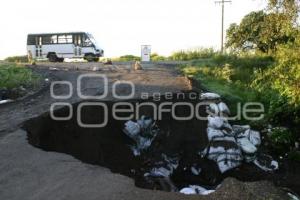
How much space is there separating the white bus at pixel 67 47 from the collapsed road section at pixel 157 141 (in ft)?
82.0

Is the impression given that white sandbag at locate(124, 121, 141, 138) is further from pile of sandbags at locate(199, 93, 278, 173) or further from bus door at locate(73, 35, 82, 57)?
bus door at locate(73, 35, 82, 57)

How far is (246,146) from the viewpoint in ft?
48.1

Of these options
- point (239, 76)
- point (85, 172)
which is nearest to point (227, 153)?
point (85, 172)

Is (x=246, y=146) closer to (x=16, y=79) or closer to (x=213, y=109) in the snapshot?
(x=213, y=109)

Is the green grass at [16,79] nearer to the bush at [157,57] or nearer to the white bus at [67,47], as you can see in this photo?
the white bus at [67,47]

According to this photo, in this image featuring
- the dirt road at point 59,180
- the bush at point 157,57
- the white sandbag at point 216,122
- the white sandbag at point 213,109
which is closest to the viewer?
the dirt road at point 59,180

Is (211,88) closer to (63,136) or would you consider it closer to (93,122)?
(93,122)

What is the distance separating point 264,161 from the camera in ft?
47.1

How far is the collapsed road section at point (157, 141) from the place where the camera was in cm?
1276

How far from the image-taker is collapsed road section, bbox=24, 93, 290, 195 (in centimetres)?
1276

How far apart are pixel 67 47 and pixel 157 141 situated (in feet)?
90.9

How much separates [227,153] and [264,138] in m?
2.23

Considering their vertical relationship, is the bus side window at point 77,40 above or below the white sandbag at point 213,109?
above

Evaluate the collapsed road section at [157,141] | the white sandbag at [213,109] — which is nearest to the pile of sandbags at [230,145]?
the collapsed road section at [157,141]
